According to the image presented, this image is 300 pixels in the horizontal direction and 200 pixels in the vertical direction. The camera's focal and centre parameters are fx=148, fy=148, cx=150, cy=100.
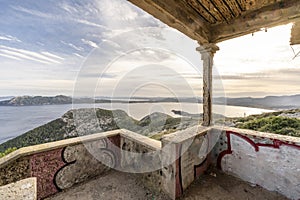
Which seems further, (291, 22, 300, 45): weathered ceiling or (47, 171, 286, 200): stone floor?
(47, 171, 286, 200): stone floor

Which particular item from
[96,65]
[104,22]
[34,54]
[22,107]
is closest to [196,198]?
[96,65]

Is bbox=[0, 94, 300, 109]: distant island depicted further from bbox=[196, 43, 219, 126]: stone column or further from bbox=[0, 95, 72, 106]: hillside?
bbox=[196, 43, 219, 126]: stone column

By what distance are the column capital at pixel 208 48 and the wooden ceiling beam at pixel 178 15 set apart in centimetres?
20

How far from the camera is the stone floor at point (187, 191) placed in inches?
77.1

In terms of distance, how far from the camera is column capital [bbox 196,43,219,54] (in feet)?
8.03

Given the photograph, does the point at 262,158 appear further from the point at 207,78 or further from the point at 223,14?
the point at 223,14

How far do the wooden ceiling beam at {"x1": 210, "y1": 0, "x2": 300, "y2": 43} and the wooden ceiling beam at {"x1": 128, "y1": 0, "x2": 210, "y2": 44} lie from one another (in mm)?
262

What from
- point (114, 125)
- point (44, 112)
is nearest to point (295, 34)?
point (114, 125)

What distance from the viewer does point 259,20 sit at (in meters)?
1.88

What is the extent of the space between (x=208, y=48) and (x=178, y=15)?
3.44 ft

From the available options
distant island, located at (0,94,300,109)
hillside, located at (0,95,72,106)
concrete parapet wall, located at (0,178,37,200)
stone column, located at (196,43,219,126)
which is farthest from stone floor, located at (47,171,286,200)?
hillside, located at (0,95,72,106)

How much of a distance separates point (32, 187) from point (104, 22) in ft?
10.1

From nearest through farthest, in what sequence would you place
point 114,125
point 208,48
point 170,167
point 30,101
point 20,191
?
point 20,191 → point 170,167 → point 208,48 → point 114,125 → point 30,101

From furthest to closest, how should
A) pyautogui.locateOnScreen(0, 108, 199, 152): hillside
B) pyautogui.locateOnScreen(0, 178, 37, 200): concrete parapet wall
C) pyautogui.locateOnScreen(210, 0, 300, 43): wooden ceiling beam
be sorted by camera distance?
1. pyautogui.locateOnScreen(0, 108, 199, 152): hillside
2. pyautogui.locateOnScreen(210, 0, 300, 43): wooden ceiling beam
3. pyautogui.locateOnScreen(0, 178, 37, 200): concrete parapet wall
